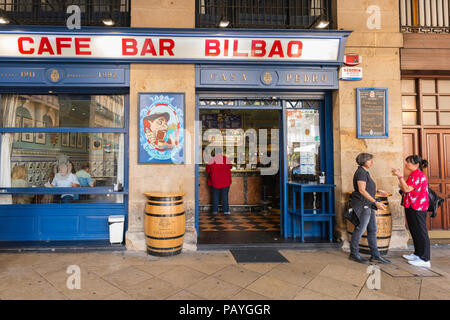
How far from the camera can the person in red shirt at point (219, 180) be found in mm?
7676

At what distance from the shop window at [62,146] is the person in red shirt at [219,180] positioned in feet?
10.4

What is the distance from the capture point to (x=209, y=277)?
3488 millimetres

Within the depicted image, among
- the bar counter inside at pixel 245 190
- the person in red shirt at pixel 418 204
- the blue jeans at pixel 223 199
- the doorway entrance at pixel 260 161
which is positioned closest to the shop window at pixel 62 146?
the doorway entrance at pixel 260 161

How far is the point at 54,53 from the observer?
15.1ft

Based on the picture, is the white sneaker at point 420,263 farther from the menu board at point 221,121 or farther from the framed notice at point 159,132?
the menu board at point 221,121

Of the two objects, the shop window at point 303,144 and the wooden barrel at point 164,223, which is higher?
the shop window at point 303,144

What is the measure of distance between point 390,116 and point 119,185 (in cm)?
531

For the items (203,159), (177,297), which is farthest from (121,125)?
(203,159)

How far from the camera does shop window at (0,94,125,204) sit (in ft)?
16.3

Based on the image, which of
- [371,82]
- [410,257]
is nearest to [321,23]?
[371,82]

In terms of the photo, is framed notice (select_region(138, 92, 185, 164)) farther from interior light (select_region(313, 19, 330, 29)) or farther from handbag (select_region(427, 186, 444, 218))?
handbag (select_region(427, 186, 444, 218))

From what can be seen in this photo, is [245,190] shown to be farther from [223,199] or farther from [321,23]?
[321,23]

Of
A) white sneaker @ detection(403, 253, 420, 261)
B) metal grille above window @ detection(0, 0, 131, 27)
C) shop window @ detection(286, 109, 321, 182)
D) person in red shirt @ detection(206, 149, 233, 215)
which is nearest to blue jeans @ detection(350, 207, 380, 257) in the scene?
white sneaker @ detection(403, 253, 420, 261)

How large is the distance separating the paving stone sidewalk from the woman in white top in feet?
3.62
